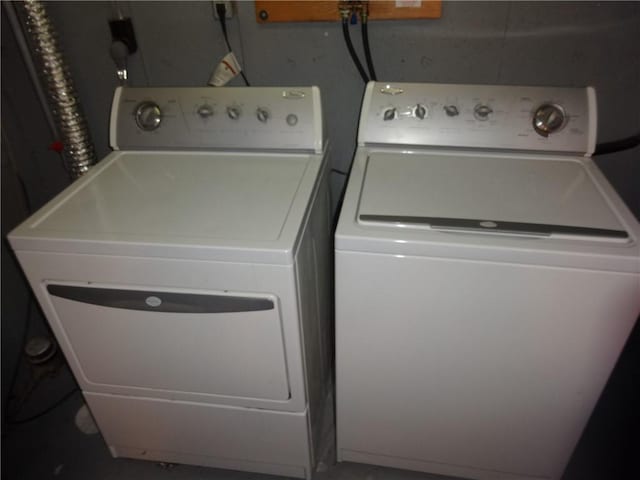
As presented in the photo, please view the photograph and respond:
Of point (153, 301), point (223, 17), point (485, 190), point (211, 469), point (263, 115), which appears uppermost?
point (223, 17)

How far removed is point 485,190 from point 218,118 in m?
0.77

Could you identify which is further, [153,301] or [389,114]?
[389,114]

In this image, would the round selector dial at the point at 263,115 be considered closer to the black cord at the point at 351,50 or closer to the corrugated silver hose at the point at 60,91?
the black cord at the point at 351,50

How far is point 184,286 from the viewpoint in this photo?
0.96 meters

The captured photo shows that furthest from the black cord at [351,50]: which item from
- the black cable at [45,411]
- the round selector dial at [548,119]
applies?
the black cable at [45,411]

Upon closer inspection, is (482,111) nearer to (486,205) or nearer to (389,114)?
(389,114)

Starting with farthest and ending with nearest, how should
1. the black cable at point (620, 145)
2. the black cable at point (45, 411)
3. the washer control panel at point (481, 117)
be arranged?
the black cable at point (45, 411), the black cable at point (620, 145), the washer control panel at point (481, 117)

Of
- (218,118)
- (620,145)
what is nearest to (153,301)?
(218,118)

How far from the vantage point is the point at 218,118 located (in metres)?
1.30

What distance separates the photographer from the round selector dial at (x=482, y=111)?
1.22 metres

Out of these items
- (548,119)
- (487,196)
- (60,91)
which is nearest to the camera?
(487,196)

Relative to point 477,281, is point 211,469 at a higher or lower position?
lower

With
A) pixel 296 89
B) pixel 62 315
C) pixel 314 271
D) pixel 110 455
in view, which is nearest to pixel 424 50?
pixel 296 89

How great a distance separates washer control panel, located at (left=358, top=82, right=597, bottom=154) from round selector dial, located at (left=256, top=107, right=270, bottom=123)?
27 centimetres
